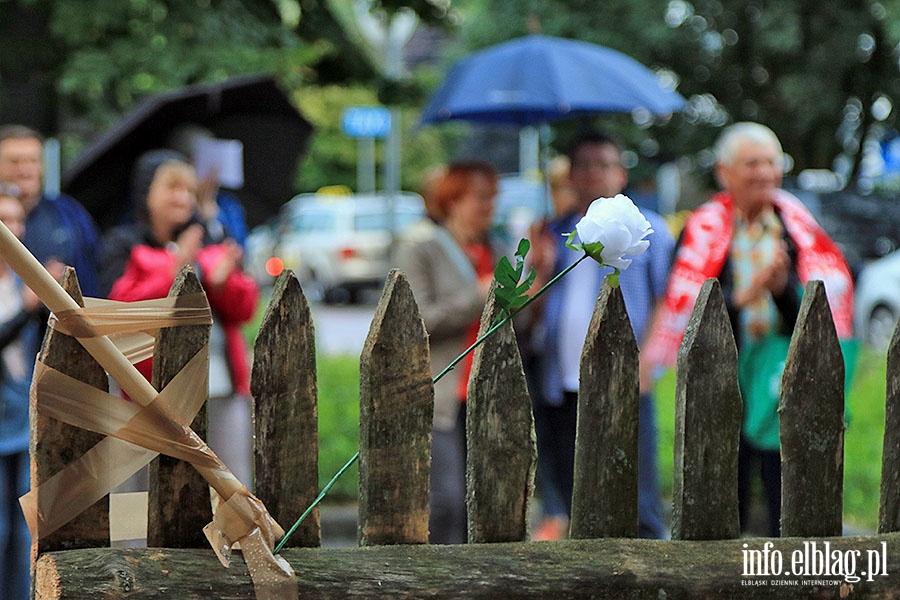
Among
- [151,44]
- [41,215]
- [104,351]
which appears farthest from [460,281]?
[104,351]

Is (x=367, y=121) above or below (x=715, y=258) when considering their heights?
above

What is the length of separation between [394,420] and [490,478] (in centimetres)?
20

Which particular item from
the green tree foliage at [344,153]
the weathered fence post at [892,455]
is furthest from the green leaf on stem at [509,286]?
the green tree foliage at [344,153]

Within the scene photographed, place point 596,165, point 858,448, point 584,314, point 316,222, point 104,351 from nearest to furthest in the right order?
point 104,351 < point 584,314 < point 596,165 < point 858,448 < point 316,222

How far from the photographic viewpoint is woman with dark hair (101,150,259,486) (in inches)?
157

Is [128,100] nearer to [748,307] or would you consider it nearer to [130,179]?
[130,179]

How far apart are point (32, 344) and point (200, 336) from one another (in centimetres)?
221

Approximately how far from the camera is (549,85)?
616cm

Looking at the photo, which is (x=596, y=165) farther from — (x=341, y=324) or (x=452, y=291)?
(x=341, y=324)

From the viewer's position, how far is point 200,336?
1879 millimetres

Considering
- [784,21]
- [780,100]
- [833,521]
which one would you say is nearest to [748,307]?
[833,521]

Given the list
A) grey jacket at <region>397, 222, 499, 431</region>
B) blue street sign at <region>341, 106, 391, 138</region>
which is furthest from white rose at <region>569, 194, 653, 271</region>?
blue street sign at <region>341, 106, 391, 138</region>

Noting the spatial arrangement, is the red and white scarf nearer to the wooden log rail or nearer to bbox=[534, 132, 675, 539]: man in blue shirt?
bbox=[534, 132, 675, 539]: man in blue shirt

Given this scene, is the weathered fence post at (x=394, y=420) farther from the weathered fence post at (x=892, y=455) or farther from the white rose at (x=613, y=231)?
the weathered fence post at (x=892, y=455)
